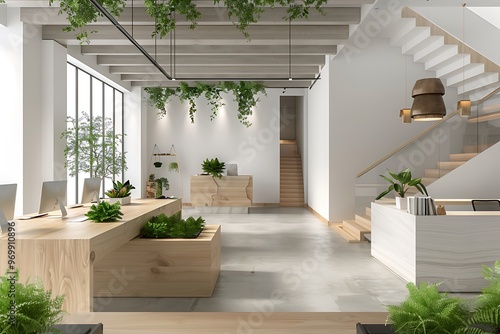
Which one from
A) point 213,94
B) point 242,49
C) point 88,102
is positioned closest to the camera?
point 242,49

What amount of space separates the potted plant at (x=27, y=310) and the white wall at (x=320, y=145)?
30.4 feet

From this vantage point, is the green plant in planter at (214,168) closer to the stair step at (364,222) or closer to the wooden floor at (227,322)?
the stair step at (364,222)

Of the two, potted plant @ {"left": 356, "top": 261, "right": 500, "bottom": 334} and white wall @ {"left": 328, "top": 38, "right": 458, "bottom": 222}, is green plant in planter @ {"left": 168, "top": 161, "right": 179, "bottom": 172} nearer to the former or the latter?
white wall @ {"left": 328, "top": 38, "right": 458, "bottom": 222}

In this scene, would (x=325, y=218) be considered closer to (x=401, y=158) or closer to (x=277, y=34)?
(x=401, y=158)

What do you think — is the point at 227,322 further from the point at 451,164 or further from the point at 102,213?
the point at 451,164

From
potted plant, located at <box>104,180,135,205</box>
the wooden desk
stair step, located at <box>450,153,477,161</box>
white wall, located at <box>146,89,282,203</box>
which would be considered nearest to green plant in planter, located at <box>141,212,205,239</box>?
potted plant, located at <box>104,180,135,205</box>

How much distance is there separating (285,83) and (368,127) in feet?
12.2

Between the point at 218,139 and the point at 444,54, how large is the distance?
731 cm

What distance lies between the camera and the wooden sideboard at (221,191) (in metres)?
13.2

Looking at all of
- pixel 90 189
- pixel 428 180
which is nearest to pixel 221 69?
pixel 428 180

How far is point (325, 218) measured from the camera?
35.2ft

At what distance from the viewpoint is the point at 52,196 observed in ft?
14.8

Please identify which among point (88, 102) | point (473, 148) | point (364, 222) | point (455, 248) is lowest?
point (364, 222)

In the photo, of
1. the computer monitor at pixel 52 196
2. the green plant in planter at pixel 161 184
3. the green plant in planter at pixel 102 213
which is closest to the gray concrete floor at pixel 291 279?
the green plant in planter at pixel 102 213
